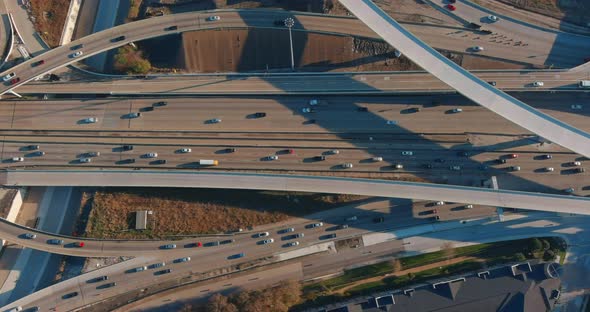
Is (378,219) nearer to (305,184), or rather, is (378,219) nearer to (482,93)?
(305,184)

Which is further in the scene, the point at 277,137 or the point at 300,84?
the point at 300,84

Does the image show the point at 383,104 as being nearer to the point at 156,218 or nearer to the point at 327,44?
the point at 327,44

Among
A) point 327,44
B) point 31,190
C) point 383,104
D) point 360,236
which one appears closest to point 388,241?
point 360,236

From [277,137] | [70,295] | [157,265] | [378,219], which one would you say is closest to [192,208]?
[157,265]

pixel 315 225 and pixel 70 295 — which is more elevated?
pixel 315 225

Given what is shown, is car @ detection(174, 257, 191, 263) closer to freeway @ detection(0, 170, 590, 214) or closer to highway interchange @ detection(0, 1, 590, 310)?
highway interchange @ detection(0, 1, 590, 310)

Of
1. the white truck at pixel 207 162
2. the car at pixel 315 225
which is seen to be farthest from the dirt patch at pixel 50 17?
the car at pixel 315 225

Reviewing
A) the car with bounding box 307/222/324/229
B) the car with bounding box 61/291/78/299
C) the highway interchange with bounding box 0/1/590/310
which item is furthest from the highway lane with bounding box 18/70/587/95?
the car with bounding box 61/291/78/299
